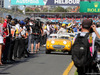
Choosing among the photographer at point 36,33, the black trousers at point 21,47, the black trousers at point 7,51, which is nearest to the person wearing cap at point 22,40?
the black trousers at point 21,47

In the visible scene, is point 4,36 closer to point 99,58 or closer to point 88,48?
point 99,58

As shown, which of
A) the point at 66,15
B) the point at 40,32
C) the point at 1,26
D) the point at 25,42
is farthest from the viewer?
the point at 66,15

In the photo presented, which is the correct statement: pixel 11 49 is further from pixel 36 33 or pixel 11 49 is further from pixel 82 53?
pixel 82 53

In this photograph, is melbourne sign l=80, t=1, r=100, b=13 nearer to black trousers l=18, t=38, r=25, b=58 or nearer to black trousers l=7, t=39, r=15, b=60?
black trousers l=18, t=38, r=25, b=58

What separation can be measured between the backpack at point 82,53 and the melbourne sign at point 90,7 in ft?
158

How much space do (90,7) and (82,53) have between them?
165 ft

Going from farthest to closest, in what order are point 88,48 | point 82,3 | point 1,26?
point 82,3 < point 1,26 < point 88,48

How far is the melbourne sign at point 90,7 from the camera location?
54.4 metres

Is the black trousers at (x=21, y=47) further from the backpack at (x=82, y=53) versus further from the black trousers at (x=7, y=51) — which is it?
the backpack at (x=82, y=53)

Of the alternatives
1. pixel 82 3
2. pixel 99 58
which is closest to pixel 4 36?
pixel 99 58

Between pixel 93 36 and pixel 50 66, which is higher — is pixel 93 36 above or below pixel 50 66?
above

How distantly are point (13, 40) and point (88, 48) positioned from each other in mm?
8523

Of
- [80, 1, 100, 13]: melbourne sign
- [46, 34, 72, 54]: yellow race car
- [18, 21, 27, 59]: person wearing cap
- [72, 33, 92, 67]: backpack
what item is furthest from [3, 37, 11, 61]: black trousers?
[80, 1, 100, 13]: melbourne sign

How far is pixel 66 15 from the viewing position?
4892 inches
